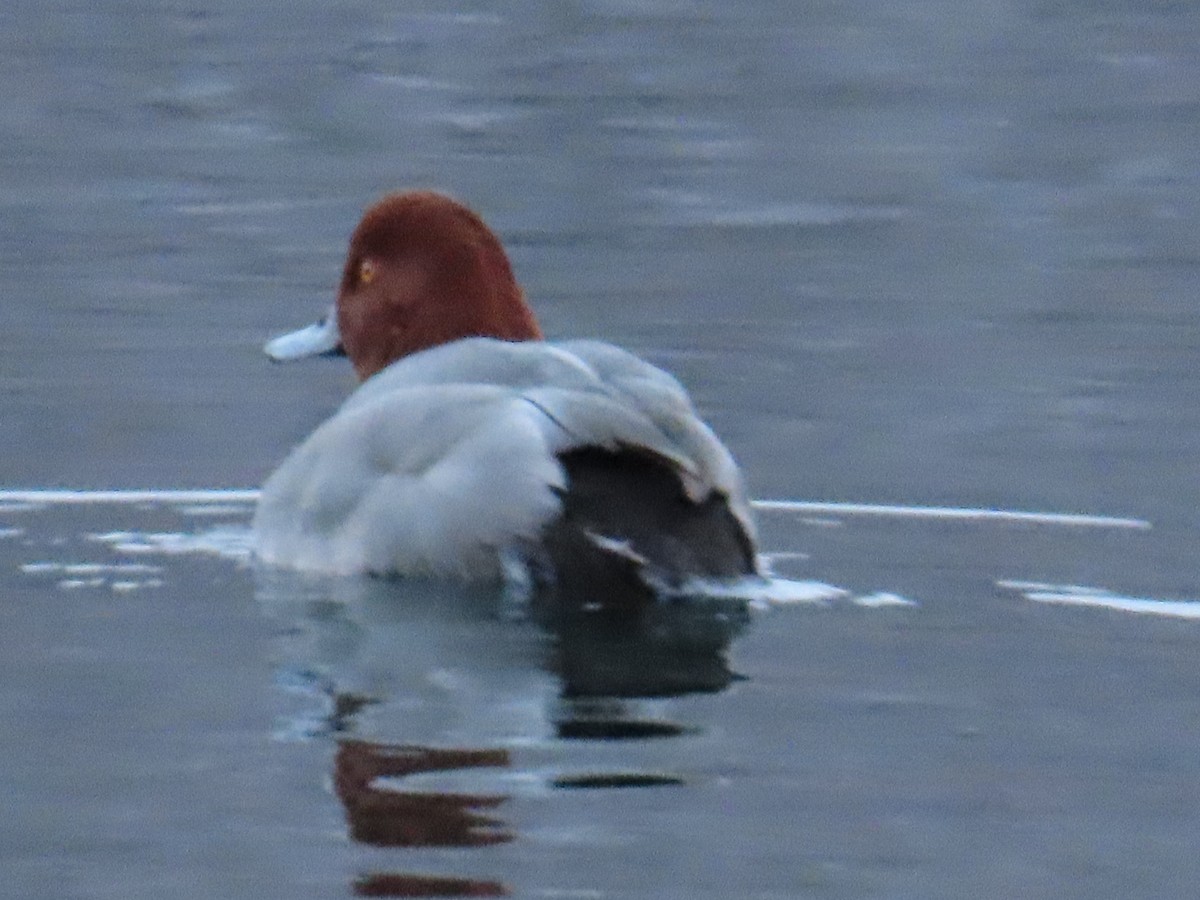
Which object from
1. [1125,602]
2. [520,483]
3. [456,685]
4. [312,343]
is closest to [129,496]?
[312,343]

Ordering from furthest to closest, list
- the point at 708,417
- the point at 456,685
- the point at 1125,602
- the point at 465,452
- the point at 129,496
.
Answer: the point at 708,417 < the point at 129,496 < the point at 1125,602 < the point at 465,452 < the point at 456,685

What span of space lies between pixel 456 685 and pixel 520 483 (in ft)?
2.22

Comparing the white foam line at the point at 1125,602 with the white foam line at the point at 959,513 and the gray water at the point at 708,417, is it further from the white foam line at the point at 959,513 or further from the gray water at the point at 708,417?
the white foam line at the point at 959,513

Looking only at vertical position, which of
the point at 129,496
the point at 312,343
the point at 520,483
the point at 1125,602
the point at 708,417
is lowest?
the point at 708,417

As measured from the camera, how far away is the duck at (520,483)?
800cm

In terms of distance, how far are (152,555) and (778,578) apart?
5.16ft

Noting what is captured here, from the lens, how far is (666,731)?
7066 millimetres

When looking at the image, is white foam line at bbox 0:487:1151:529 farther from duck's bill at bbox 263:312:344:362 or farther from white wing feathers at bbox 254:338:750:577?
white wing feathers at bbox 254:338:750:577

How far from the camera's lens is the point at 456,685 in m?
7.47

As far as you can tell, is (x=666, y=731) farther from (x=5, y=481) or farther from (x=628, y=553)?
(x=5, y=481)

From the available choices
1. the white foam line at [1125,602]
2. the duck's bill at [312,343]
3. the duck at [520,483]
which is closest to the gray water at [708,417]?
the white foam line at [1125,602]

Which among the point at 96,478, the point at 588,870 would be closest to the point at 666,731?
the point at 588,870

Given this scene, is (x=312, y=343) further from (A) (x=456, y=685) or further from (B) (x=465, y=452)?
(A) (x=456, y=685)

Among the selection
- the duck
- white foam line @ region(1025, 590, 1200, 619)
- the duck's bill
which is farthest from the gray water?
the duck's bill
